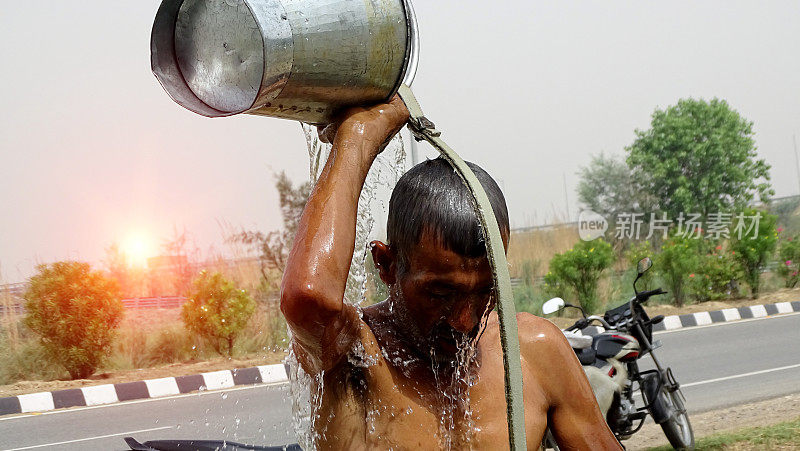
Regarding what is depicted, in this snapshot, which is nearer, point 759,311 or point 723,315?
point 723,315

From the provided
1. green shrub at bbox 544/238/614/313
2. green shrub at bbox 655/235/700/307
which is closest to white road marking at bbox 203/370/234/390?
green shrub at bbox 544/238/614/313

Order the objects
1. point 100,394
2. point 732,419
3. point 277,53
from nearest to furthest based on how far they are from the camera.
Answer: point 277,53 < point 732,419 < point 100,394

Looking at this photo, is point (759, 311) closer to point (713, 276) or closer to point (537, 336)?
point (713, 276)

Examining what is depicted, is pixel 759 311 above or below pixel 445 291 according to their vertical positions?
below

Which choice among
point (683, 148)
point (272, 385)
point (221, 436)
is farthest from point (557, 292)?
point (683, 148)

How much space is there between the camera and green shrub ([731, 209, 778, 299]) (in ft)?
47.2

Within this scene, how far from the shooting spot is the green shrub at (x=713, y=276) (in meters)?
14.4

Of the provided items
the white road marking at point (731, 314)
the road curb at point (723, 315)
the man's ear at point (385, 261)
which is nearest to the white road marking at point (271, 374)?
the road curb at point (723, 315)

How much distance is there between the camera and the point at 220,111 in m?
1.39

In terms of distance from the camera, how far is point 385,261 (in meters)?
1.65

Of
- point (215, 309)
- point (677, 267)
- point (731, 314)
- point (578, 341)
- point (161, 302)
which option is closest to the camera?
point (578, 341)

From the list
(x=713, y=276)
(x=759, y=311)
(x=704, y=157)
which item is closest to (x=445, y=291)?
(x=759, y=311)

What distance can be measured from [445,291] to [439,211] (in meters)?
0.14

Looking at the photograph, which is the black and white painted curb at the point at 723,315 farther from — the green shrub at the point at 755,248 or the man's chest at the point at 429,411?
the man's chest at the point at 429,411
